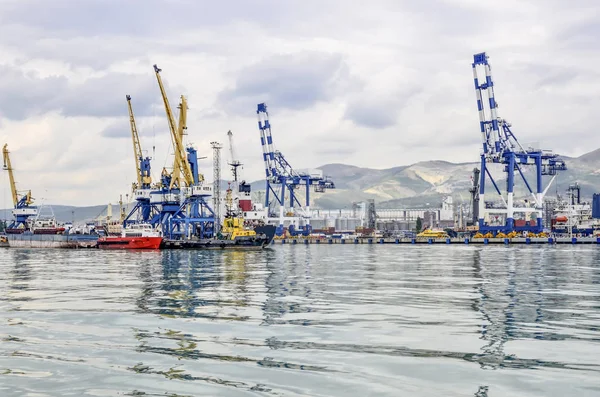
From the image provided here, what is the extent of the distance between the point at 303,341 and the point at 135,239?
9874cm

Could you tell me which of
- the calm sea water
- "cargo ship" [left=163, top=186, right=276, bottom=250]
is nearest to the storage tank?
"cargo ship" [left=163, top=186, right=276, bottom=250]

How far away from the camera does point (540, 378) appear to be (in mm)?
16266

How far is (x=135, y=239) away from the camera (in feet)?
382

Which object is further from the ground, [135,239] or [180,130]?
[180,130]

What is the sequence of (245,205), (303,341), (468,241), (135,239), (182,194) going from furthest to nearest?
1. (245,205)
2. (468,241)
3. (182,194)
4. (135,239)
5. (303,341)

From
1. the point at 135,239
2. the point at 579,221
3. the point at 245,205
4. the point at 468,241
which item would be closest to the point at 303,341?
the point at 135,239

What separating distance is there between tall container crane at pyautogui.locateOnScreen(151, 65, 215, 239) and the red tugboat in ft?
29.1

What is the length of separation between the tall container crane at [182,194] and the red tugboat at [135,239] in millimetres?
8881

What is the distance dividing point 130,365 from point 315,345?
17.4 ft

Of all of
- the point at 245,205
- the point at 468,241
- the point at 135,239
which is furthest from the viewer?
the point at 245,205

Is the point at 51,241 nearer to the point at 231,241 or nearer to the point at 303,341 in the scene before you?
the point at 231,241

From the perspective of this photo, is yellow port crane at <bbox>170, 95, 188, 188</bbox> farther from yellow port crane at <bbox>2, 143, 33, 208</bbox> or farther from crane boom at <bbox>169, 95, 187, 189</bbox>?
yellow port crane at <bbox>2, 143, 33, 208</bbox>

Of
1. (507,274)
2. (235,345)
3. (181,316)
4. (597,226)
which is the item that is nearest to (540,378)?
(235,345)

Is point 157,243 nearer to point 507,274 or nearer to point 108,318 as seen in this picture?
point 507,274
